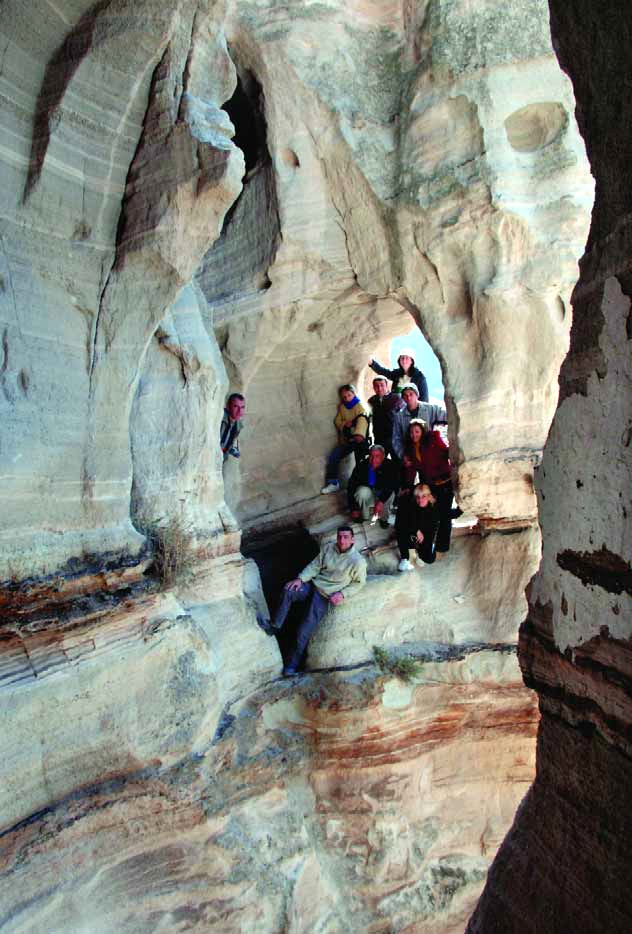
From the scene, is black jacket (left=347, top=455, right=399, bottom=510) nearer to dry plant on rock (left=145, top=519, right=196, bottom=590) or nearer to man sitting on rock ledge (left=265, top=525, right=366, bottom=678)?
man sitting on rock ledge (left=265, top=525, right=366, bottom=678)

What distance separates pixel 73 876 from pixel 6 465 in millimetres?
2237

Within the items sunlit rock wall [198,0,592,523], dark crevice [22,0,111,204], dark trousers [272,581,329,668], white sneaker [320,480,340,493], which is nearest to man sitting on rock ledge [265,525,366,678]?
dark trousers [272,581,329,668]

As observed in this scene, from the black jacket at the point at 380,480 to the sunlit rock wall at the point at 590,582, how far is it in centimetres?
503

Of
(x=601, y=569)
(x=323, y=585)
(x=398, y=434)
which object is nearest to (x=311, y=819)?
(x=323, y=585)

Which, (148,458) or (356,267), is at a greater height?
(356,267)

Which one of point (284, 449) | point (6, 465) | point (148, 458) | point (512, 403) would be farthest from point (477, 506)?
point (6, 465)

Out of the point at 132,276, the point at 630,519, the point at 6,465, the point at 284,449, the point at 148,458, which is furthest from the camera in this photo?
Result: the point at 284,449

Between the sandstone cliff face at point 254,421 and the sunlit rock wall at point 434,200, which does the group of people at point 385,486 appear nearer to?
the sandstone cliff face at point 254,421

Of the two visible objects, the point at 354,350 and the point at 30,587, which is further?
the point at 354,350

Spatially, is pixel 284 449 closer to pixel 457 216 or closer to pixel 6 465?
pixel 457 216

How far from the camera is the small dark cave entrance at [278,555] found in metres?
7.78

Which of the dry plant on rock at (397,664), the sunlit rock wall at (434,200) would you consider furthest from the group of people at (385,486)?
the dry plant on rock at (397,664)

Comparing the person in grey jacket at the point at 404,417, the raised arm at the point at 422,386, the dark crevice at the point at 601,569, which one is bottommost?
the dark crevice at the point at 601,569

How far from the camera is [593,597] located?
6.36 ft
